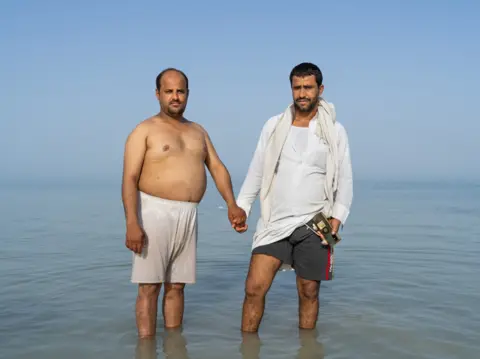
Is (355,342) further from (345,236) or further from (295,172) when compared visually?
(345,236)

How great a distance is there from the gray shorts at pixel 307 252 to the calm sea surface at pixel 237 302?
60 centimetres

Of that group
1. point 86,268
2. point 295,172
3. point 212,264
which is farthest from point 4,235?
point 295,172

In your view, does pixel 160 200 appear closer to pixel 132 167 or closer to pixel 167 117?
pixel 132 167

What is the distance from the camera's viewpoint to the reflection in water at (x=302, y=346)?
4.54 m

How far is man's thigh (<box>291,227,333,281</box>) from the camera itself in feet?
15.3

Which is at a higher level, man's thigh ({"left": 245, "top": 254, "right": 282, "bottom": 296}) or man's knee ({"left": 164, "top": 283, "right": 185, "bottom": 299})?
man's thigh ({"left": 245, "top": 254, "right": 282, "bottom": 296})

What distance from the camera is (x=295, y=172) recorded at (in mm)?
4656

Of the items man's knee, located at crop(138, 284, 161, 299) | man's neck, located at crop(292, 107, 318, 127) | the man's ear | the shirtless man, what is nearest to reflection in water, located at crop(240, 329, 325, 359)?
the shirtless man

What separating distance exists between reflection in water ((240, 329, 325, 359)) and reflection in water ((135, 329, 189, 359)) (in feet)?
1.56

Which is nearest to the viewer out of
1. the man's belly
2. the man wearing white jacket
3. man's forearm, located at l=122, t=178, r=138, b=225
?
Answer: man's forearm, located at l=122, t=178, r=138, b=225

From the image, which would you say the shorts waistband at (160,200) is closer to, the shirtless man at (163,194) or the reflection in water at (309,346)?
the shirtless man at (163,194)

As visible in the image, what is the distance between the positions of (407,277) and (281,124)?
12.0ft

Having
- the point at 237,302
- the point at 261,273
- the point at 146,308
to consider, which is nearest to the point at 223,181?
the point at 261,273

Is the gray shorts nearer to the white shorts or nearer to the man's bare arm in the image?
the white shorts
